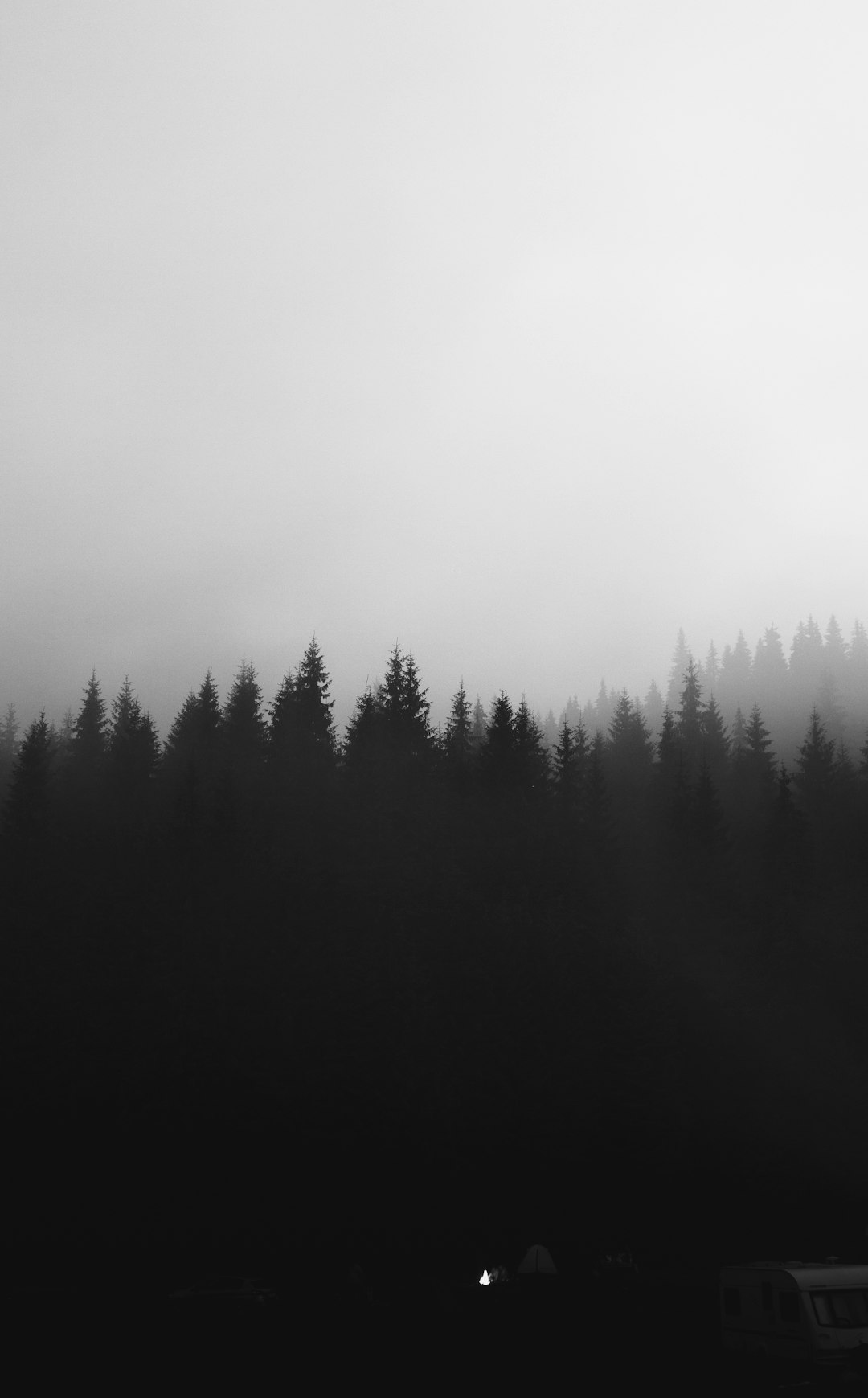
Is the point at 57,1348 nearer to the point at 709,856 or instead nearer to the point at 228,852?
the point at 228,852

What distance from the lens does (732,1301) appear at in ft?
96.0

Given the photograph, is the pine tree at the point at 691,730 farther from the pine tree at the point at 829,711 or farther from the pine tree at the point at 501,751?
the pine tree at the point at 501,751

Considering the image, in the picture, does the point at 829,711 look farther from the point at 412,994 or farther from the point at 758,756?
the point at 412,994

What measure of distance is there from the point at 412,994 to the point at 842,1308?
40.9 metres

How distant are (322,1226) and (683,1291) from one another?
58.6 ft

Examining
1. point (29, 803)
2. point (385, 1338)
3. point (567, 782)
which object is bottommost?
point (385, 1338)

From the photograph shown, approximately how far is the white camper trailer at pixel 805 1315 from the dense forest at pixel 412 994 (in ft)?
84.4

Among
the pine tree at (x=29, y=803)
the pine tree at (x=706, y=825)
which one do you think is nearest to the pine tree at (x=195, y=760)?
the pine tree at (x=29, y=803)

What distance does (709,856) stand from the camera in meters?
85.0

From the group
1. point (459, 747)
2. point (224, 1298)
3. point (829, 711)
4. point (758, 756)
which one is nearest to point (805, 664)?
point (829, 711)

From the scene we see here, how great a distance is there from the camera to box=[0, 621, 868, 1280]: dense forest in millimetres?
55500

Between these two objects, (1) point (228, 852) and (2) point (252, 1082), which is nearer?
(2) point (252, 1082)

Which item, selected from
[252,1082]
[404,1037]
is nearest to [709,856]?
[404,1037]

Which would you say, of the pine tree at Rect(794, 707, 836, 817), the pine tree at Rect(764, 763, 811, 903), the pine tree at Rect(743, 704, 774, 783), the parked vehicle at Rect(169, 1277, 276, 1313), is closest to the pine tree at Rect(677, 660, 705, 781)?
the pine tree at Rect(743, 704, 774, 783)
